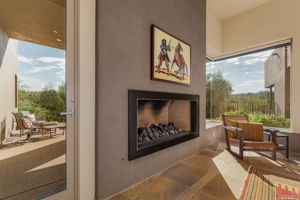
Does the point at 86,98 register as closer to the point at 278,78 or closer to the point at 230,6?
the point at 230,6

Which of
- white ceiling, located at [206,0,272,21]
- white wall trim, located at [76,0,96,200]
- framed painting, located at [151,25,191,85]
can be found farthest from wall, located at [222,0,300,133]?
Answer: white wall trim, located at [76,0,96,200]

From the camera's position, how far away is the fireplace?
1.85m

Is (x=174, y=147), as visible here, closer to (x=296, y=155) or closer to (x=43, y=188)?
(x=43, y=188)

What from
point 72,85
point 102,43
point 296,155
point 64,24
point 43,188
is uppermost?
point 64,24

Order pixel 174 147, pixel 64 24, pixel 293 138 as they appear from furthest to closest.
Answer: pixel 293 138, pixel 174 147, pixel 64 24

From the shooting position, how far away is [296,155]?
299 cm

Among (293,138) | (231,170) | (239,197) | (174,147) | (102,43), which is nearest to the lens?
(102,43)

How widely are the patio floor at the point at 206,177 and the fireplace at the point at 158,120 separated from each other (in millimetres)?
408

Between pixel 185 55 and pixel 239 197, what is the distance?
2.41 m

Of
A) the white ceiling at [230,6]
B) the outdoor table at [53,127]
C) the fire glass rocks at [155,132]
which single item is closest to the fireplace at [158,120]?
the fire glass rocks at [155,132]

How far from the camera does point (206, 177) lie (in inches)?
81.8

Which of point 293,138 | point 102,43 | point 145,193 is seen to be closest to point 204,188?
point 145,193

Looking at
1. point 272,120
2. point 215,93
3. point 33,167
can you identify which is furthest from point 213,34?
point 33,167

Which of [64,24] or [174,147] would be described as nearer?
[64,24]
